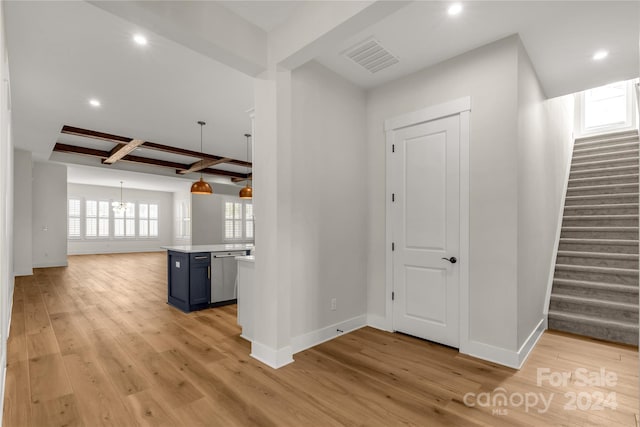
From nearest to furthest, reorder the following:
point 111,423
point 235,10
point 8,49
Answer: point 111,423
point 235,10
point 8,49

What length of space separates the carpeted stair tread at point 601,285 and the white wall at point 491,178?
1.93 m

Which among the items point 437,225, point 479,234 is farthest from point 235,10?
point 479,234

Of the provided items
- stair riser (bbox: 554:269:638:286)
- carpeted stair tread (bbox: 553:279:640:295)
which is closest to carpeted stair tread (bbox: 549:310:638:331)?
carpeted stair tread (bbox: 553:279:640:295)

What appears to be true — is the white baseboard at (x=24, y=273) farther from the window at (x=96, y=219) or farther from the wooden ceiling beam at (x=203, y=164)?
the window at (x=96, y=219)

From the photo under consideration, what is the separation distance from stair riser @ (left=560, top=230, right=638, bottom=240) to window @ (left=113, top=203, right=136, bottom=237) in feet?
46.9

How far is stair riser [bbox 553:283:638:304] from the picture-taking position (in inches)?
137

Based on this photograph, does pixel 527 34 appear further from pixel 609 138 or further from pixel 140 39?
pixel 609 138

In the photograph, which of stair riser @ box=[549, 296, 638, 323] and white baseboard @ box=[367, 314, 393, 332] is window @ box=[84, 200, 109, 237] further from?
stair riser @ box=[549, 296, 638, 323]

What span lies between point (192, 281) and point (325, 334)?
7.15ft

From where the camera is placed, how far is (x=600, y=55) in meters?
3.05

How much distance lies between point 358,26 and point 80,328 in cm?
430

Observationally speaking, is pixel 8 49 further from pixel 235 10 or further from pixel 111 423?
pixel 111 423

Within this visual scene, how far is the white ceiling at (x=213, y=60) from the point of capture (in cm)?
247

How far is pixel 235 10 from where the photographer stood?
2.53 metres
